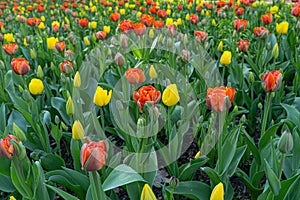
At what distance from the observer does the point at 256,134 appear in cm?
260

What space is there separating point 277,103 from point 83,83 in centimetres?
135

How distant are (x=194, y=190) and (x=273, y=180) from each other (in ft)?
1.32

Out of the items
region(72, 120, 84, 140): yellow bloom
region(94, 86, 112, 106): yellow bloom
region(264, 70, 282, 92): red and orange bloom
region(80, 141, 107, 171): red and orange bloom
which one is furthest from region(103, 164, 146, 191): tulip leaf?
region(264, 70, 282, 92): red and orange bloom

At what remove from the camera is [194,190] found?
5.60ft

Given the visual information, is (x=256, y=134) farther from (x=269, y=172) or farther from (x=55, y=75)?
(x=55, y=75)

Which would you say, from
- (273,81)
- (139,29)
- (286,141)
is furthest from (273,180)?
(139,29)

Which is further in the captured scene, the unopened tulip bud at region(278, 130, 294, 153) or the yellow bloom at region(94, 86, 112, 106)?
the yellow bloom at region(94, 86, 112, 106)

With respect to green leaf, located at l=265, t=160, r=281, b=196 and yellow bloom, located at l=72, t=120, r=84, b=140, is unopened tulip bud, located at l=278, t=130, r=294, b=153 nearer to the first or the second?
green leaf, located at l=265, t=160, r=281, b=196

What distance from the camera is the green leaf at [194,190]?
1672 mm

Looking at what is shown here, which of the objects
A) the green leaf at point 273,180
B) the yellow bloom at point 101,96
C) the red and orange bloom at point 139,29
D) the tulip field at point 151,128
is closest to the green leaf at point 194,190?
the tulip field at point 151,128

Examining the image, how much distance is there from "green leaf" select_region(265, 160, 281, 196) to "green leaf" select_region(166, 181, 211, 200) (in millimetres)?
362

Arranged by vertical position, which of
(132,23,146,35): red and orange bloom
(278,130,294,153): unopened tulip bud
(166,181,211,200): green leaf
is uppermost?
(132,23,146,35): red and orange bloom

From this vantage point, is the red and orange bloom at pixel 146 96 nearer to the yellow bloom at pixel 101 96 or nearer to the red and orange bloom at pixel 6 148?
the yellow bloom at pixel 101 96

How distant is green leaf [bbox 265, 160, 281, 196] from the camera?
141cm
